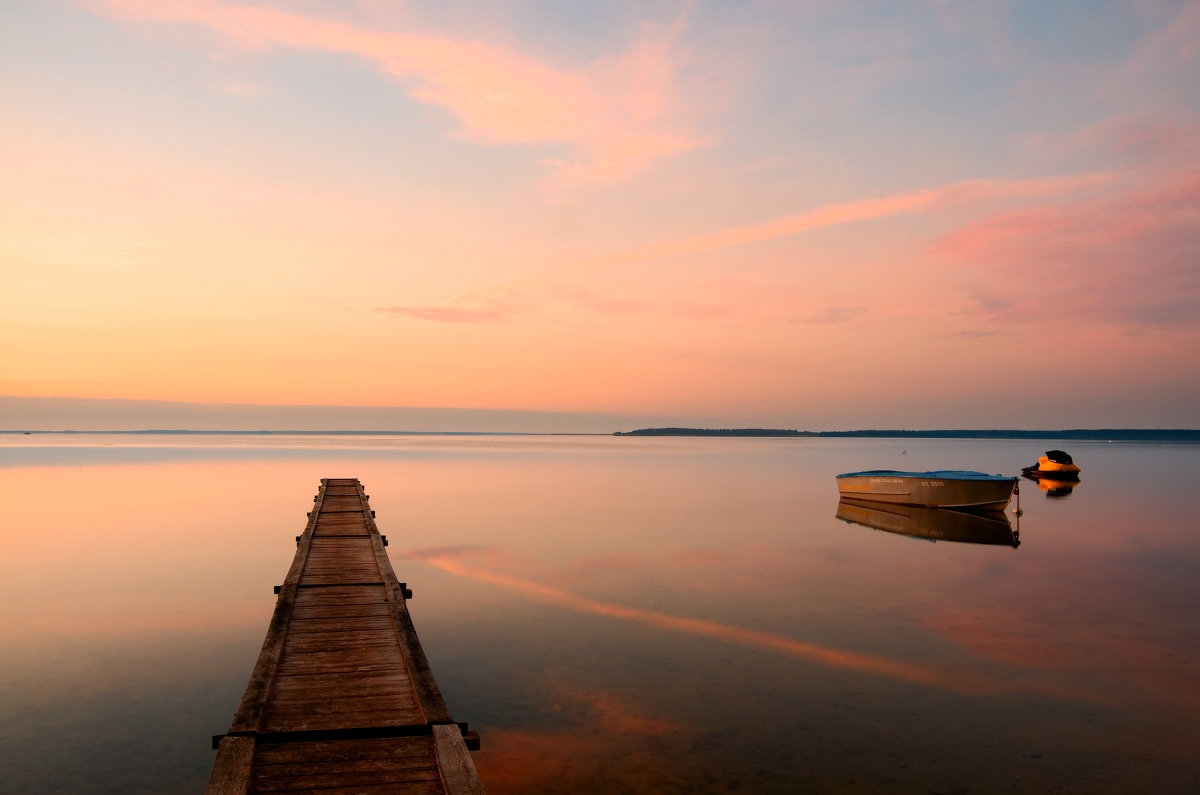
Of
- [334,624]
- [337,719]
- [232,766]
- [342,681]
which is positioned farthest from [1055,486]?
[232,766]

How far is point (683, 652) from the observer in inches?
534

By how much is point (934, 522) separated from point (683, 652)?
24687 mm

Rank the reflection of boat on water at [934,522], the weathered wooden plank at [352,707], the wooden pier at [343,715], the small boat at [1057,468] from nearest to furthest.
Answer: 1. the wooden pier at [343,715]
2. the weathered wooden plank at [352,707]
3. the reflection of boat on water at [934,522]
4. the small boat at [1057,468]

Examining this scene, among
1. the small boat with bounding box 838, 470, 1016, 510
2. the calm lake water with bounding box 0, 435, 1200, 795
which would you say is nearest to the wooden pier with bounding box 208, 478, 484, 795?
the calm lake water with bounding box 0, 435, 1200, 795

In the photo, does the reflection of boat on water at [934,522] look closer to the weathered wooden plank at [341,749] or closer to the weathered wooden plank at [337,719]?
the weathered wooden plank at [337,719]

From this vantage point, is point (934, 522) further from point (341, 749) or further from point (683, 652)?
point (341, 749)

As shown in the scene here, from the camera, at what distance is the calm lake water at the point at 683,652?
29.8ft

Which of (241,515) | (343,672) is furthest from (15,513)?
(343,672)

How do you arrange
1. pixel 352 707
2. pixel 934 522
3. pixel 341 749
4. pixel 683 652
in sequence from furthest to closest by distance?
1. pixel 934 522
2. pixel 683 652
3. pixel 352 707
4. pixel 341 749

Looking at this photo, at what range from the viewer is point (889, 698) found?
36.9 feet

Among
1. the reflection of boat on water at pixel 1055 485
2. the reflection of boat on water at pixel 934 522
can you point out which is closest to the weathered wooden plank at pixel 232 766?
the reflection of boat on water at pixel 934 522

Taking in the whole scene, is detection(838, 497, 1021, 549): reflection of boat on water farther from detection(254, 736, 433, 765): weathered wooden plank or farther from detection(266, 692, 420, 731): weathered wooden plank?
detection(254, 736, 433, 765): weathered wooden plank

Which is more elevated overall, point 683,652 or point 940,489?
point 940,489

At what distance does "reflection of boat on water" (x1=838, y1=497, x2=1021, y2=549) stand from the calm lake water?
1434 mm
